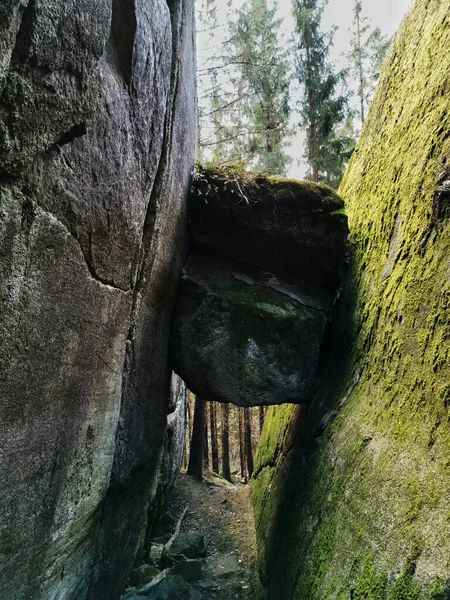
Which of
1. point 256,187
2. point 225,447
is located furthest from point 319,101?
point 225,447

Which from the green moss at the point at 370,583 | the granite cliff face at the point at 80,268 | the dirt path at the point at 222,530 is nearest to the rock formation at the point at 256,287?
the granite cliff face at the point at 80,268

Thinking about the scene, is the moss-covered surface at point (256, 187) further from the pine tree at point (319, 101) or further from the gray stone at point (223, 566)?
the pine tree at point (319, 101)

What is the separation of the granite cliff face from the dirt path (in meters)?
1.92

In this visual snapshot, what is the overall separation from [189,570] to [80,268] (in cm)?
532

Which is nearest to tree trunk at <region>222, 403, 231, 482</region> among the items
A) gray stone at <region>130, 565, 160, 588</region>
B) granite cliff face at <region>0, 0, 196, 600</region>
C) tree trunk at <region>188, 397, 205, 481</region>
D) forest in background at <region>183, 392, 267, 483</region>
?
forest in background at <region>183, 392, 267, 483</region>

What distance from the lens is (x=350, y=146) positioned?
13.9 meters

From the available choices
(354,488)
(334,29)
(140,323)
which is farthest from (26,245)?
(334,29)

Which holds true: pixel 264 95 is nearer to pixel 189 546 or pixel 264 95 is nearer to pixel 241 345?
pixel 241 345

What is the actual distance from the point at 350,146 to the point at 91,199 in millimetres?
13408

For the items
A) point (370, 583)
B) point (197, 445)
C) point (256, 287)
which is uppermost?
point (256, 287)

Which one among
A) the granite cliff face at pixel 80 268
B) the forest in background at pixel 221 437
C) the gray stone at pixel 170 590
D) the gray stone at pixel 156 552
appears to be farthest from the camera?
the forest in background at pixel 221 437

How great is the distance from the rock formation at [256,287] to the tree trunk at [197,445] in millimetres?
5920

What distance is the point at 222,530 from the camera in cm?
772

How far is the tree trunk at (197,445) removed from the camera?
11000 millimetres
